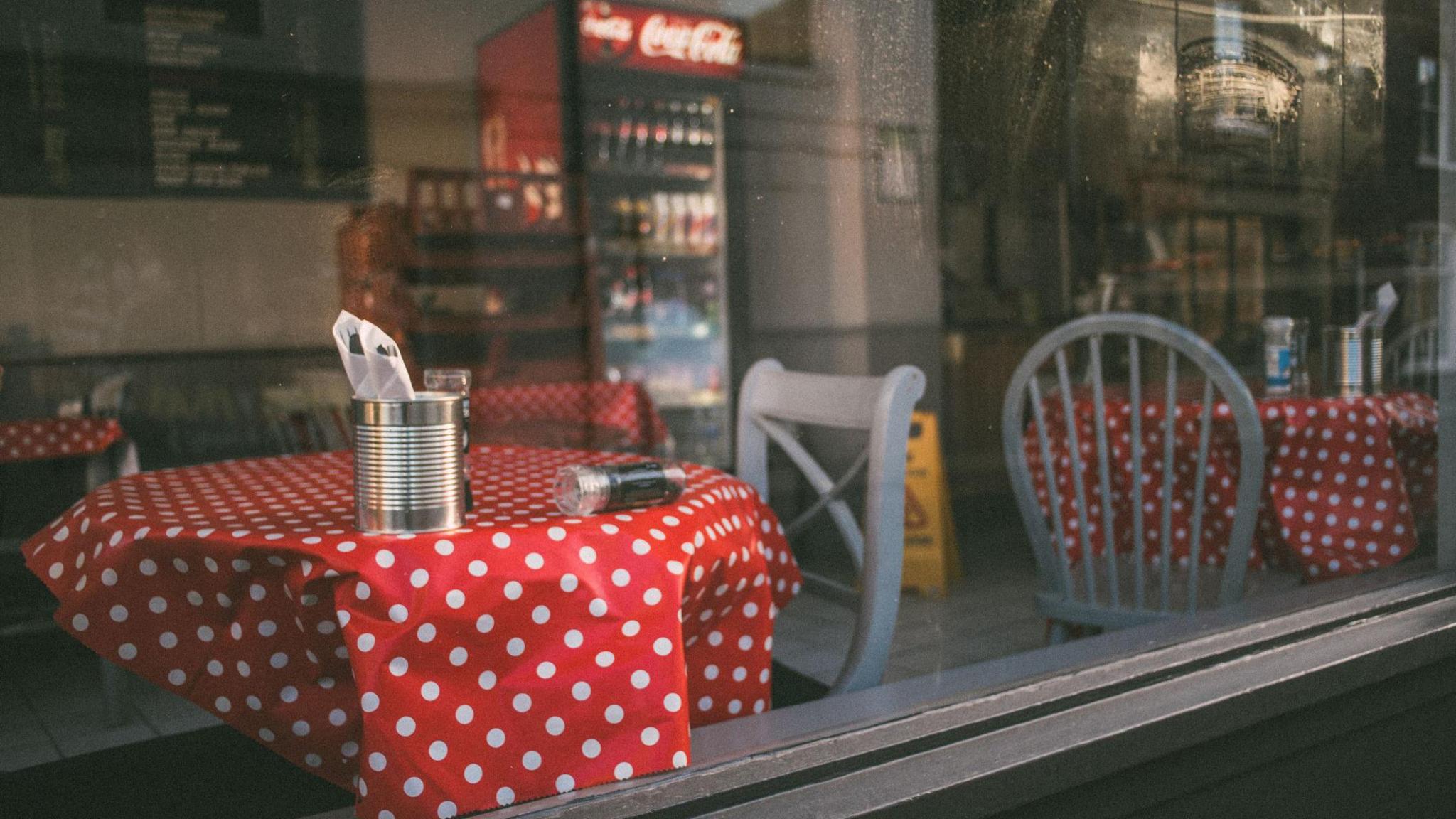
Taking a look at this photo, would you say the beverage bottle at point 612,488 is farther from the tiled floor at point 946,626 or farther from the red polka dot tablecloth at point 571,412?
the red polka dot tablecloth at point 571,412

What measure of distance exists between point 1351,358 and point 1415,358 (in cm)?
15

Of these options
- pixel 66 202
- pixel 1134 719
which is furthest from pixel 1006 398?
pixel 66 202

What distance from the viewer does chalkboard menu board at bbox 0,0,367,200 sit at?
4164 millimetres

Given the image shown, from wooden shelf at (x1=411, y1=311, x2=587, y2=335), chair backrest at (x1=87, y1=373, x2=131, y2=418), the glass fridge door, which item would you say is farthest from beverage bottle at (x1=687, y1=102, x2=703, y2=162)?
chair backrest at (x1=87, y1=373, x2=131, y2=418)

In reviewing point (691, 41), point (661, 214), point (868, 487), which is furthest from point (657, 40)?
point (868, 487)

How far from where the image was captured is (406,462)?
3.21 feet

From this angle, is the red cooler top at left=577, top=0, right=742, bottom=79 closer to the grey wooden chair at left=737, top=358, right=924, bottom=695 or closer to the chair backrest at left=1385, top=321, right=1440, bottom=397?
the chair backrest at left=1385, top=321, right=1440, bottom=397

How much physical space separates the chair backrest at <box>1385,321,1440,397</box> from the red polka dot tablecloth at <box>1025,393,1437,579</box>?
39mm

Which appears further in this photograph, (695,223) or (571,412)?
(695,223)

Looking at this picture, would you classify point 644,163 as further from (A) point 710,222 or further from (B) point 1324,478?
(B) point 1324,478

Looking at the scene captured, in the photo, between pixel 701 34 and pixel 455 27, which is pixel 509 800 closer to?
pixel 701 34

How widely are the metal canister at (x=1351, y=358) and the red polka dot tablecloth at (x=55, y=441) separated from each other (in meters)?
3.00

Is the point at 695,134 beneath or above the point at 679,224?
above

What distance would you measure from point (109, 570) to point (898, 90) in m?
1.23
